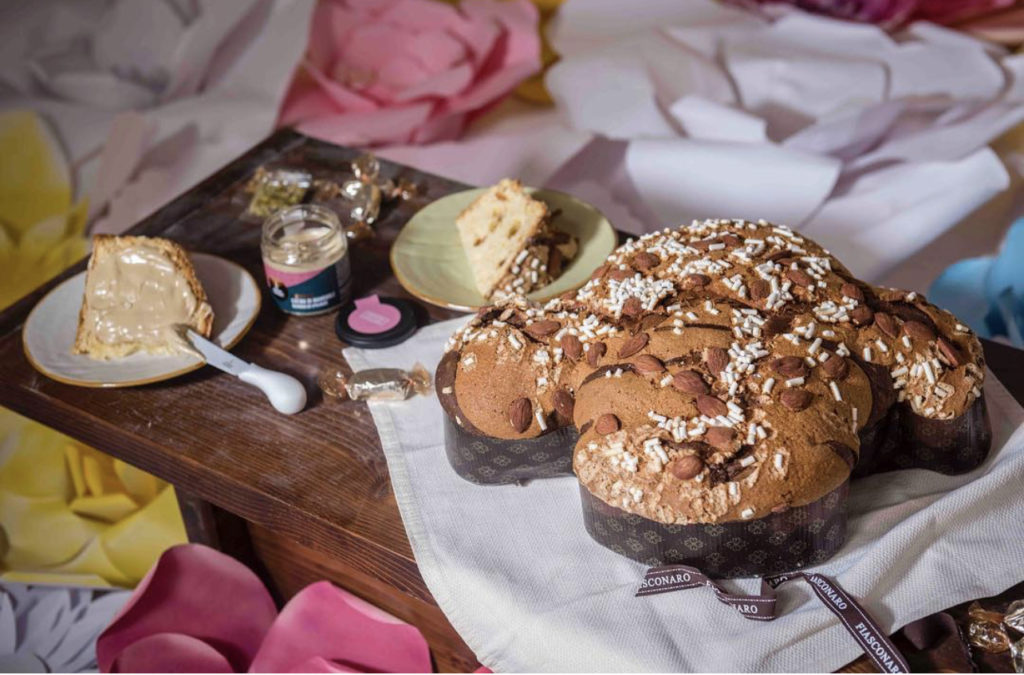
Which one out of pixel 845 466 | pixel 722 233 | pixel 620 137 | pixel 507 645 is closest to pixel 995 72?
pixel 620 137

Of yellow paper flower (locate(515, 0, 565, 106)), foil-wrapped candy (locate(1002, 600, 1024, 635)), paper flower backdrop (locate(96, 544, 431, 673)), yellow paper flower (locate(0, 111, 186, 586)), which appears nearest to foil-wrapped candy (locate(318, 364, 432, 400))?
paper flower backdrop (locate(96, 544, 431, 673))

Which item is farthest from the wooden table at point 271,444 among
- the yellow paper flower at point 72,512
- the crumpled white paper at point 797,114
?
the crumpled white paper at point 797,114

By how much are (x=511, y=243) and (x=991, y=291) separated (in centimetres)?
65

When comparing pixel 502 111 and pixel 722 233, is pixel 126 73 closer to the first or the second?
pixel 502 111

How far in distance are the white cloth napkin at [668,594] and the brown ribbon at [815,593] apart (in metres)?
0.01

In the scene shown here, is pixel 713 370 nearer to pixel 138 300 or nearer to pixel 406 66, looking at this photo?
pixel 138 300

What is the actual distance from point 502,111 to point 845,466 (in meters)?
1.25

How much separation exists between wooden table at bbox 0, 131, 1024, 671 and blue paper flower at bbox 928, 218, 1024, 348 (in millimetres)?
226

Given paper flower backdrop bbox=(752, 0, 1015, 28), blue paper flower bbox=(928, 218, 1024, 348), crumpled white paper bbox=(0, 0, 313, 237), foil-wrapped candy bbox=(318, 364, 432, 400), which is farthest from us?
paper flower backdrop bbox=(752, 0, 1015, 28)

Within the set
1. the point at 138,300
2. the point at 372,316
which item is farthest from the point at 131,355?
the point at 372,316

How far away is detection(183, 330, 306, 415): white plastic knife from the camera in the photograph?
117 cm

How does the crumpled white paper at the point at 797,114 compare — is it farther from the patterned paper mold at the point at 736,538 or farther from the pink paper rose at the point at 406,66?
the patterned paper mold at the point at 736,538

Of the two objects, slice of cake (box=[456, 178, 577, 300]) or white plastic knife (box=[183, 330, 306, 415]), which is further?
slice of cake (box=[456, 178, 577, 300])

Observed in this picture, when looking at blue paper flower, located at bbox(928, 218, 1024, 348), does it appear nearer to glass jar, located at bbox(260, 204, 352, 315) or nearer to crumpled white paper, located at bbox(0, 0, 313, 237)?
glass jar, located at bbox(260, 204, 352, 315)
